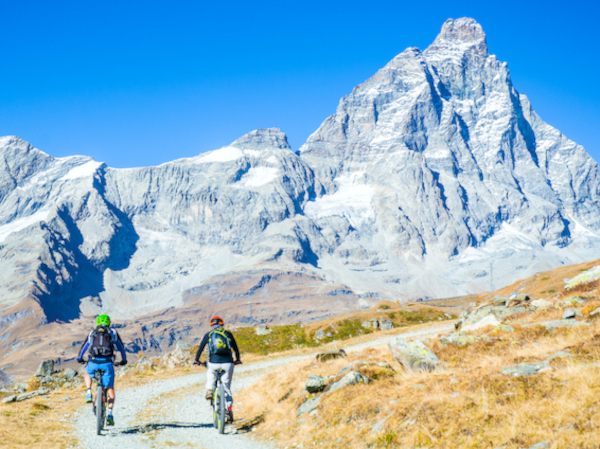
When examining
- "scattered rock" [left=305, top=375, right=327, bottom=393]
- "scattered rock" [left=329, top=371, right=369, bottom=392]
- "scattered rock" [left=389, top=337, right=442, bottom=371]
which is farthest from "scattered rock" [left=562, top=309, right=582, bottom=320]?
"scattered rock" [left=305, top=375, right=327, bottom=393]

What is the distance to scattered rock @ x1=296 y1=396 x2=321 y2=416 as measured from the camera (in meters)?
14.7

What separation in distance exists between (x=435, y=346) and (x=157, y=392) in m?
14.5

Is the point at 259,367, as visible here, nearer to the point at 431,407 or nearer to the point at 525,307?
the point at 525,307

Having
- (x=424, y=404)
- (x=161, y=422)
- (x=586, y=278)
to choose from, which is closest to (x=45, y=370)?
(x=161, y=422)

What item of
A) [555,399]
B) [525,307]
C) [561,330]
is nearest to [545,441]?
[555,399]

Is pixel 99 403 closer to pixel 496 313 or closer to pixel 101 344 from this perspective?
pixel 101 344

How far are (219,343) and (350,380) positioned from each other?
4.18 m

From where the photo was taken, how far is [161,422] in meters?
16.9

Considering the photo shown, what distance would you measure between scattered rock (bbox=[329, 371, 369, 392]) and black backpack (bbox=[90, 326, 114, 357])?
22.6 feet

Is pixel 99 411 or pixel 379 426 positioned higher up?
pixel 99 411

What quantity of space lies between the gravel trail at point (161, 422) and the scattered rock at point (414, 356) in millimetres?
4887

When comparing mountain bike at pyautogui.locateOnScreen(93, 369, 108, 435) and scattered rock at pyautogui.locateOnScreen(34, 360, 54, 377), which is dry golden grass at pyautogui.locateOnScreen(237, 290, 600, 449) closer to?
mountain bike at pyautogui.locateOnScreen(93, 369, 108, 435)

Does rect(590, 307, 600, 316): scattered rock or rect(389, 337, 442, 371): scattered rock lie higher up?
rect(590, 307, 600, 316): scattered rock

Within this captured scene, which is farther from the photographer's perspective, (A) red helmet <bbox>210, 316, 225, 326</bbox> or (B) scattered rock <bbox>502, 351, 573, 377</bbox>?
(A) red helmet <bbox>210, 316, 225, 326</bbox>
